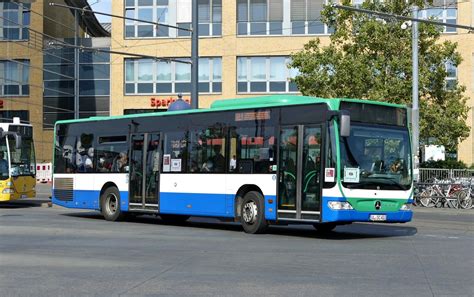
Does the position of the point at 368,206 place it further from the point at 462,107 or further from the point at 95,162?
the point at 462,107

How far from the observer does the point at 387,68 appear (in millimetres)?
34281

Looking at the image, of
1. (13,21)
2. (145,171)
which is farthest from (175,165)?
(13,21)

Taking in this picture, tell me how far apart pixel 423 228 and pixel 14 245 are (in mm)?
10213

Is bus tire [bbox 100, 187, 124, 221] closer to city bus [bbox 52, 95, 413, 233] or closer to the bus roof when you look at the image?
city bus [bbox 52, 95, 413, 233]

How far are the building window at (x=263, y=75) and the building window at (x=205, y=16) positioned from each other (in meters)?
2.64

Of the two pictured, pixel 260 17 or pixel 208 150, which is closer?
pixel 208 150

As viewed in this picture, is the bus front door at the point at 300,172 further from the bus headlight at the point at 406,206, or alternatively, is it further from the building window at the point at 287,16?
the building window at the point at 287,16

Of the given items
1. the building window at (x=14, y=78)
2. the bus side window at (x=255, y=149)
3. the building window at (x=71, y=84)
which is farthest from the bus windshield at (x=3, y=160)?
the building window at (x=14, y=78)

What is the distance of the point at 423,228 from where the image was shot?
1906 centimetres

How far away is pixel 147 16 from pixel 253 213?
116 ft

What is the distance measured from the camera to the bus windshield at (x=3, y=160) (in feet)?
84.5

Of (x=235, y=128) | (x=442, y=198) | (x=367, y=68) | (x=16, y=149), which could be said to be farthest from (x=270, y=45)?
(x=235, y=128)

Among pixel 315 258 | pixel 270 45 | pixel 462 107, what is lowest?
pixel 315 258

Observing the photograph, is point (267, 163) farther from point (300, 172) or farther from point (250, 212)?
point (250, 212)
